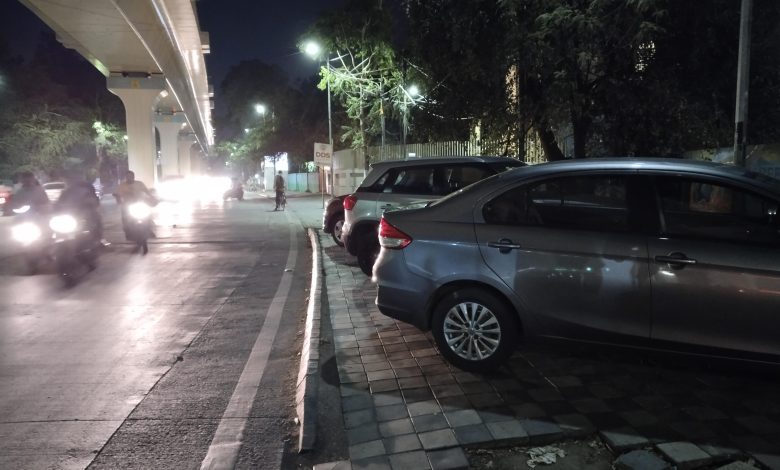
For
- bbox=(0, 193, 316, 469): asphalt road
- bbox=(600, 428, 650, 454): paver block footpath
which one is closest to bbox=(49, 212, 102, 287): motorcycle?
bbox=(0, 193, 316, 469): asphalt road

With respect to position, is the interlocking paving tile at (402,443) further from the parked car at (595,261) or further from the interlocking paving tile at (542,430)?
the parked car at (595,261)

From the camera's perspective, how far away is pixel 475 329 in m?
4.68

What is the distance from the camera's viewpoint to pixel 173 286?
8.88 metres

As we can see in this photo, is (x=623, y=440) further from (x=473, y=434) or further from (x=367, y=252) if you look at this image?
(x=367, y=252)

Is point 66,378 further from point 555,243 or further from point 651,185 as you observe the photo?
point 651,185

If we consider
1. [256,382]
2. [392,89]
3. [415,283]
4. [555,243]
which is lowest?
[256,382]

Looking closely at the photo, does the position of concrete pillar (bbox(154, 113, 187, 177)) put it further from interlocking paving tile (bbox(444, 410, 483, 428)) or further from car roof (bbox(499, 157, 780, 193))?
interlocking paving tile (bbox(444, 410, 483, 428))

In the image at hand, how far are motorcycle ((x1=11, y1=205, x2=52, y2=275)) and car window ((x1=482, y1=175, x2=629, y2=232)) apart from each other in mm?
8907

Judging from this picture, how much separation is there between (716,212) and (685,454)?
2074mm

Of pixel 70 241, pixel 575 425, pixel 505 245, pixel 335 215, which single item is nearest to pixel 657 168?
pixel 505 245

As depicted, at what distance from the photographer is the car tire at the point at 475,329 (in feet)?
15.1

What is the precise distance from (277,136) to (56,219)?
42024mm

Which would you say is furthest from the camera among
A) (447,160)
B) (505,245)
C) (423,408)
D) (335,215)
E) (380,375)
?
(335,215)

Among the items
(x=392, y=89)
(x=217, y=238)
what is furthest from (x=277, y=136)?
(x=217, y=238)
